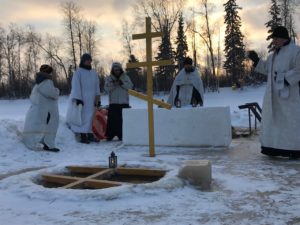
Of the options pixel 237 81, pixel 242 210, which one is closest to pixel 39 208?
pixel 242 210

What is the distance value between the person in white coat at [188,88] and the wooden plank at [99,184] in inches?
190

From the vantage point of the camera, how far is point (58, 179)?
561 centimetres

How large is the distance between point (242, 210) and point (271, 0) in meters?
44.7

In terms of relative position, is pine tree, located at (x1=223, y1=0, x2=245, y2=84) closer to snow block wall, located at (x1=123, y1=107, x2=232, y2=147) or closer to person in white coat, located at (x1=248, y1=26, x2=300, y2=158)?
snow block wall, located at (x1=123, y1=107, x2=232, y2=147)

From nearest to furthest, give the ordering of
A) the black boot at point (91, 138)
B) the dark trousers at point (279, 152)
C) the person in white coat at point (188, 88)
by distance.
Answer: the dark trousers at point (279, 152)
the black boot at point (91, 138)
the person in white coat at point (188, 88)

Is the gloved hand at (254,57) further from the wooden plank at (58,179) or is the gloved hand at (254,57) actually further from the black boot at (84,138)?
the black boot at (84,138)

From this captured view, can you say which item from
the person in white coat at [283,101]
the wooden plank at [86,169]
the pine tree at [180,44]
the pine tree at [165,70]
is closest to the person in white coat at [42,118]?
the wooden plank at [86,169]

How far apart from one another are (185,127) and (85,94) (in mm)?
2196

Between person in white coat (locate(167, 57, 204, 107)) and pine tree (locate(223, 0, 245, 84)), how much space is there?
119 ft

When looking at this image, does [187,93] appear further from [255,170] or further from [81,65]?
[255,170]

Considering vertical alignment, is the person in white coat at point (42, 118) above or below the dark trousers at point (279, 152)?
above

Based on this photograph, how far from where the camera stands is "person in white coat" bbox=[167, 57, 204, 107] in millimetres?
9891

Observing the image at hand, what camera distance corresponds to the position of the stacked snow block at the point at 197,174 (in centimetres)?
511

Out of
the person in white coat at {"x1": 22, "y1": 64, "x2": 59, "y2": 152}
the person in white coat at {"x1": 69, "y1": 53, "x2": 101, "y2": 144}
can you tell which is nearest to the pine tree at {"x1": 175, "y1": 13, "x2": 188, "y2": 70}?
the person in white coat at {"x1": 69, "y1": 53, "x2": 101, "y2": 144}
